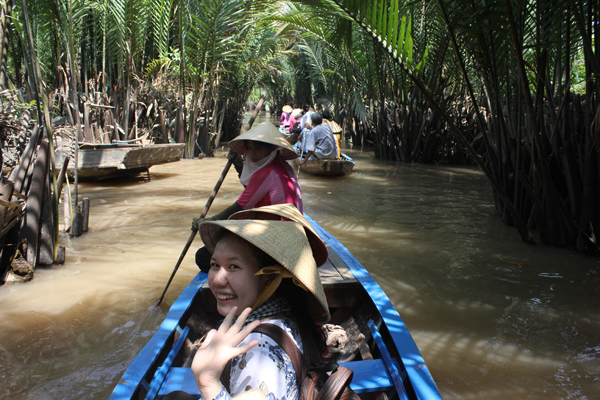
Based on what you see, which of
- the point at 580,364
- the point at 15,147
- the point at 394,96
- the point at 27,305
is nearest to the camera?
the point at 580,364

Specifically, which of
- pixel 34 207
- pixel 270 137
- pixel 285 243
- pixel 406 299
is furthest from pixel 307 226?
pixel 34 207

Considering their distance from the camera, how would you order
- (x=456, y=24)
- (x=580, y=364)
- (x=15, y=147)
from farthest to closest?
(x=15, y=147), (x=456, y=24), (x=580, y=364)

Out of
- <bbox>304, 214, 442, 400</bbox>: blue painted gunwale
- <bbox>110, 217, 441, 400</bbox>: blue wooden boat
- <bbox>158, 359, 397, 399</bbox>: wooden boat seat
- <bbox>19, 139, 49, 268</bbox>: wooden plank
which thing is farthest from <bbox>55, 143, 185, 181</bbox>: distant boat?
<bbox>158, 359, 397, 399</bbox>: wooden boat seat

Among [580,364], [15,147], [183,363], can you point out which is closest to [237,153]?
[183,363]

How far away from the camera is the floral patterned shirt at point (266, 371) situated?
1.10m

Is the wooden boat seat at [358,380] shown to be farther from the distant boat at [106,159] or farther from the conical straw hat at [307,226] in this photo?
the distant boat at [106,159]

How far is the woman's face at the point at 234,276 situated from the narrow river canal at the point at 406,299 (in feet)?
4.53

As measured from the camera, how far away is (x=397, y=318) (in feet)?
6.57

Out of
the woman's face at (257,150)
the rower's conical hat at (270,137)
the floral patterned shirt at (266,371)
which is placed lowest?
the floral patterned shirt at (266,371)

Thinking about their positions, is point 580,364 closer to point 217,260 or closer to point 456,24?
point 217,260

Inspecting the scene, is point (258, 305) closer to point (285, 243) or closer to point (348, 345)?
point (285, 243)

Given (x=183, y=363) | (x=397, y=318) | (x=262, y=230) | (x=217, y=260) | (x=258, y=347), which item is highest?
(x=262, y=230)

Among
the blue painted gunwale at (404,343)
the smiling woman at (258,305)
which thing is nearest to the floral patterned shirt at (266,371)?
the smiling woman at (258,305)

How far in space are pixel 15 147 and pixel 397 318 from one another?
5331 millimetres
